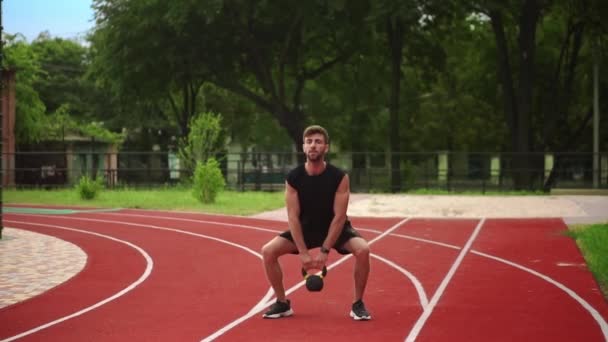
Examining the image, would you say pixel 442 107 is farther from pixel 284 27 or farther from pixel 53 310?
pixel 53 310

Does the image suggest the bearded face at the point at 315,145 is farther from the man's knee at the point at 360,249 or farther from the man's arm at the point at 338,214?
the man's knee at the point at 360,249

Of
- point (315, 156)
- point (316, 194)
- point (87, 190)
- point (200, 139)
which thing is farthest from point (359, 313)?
point (200, 139)

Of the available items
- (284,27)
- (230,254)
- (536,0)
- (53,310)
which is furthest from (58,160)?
(53,310)

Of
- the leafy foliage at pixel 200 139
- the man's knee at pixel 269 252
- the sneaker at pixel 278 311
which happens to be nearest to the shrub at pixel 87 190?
the leafy foliage at pixel 200 139

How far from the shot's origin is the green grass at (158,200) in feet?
84.7

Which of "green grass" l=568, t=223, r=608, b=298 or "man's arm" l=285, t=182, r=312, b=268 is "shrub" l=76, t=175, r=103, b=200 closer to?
"green grass" l=568, t=223, r=608, b=298

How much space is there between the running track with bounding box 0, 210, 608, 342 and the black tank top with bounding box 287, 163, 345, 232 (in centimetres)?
92

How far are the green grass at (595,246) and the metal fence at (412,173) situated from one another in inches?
621

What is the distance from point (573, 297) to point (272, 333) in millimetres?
3887

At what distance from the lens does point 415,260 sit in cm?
1359

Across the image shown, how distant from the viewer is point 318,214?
27.1 ft

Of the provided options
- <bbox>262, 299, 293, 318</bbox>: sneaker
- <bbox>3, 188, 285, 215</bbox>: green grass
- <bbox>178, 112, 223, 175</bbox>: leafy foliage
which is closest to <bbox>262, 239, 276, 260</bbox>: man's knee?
<bbox>262, 299, 293, 318</bbox>: sneaker

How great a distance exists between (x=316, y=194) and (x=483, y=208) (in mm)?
17433

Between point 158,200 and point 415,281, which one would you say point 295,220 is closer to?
point 415,281
